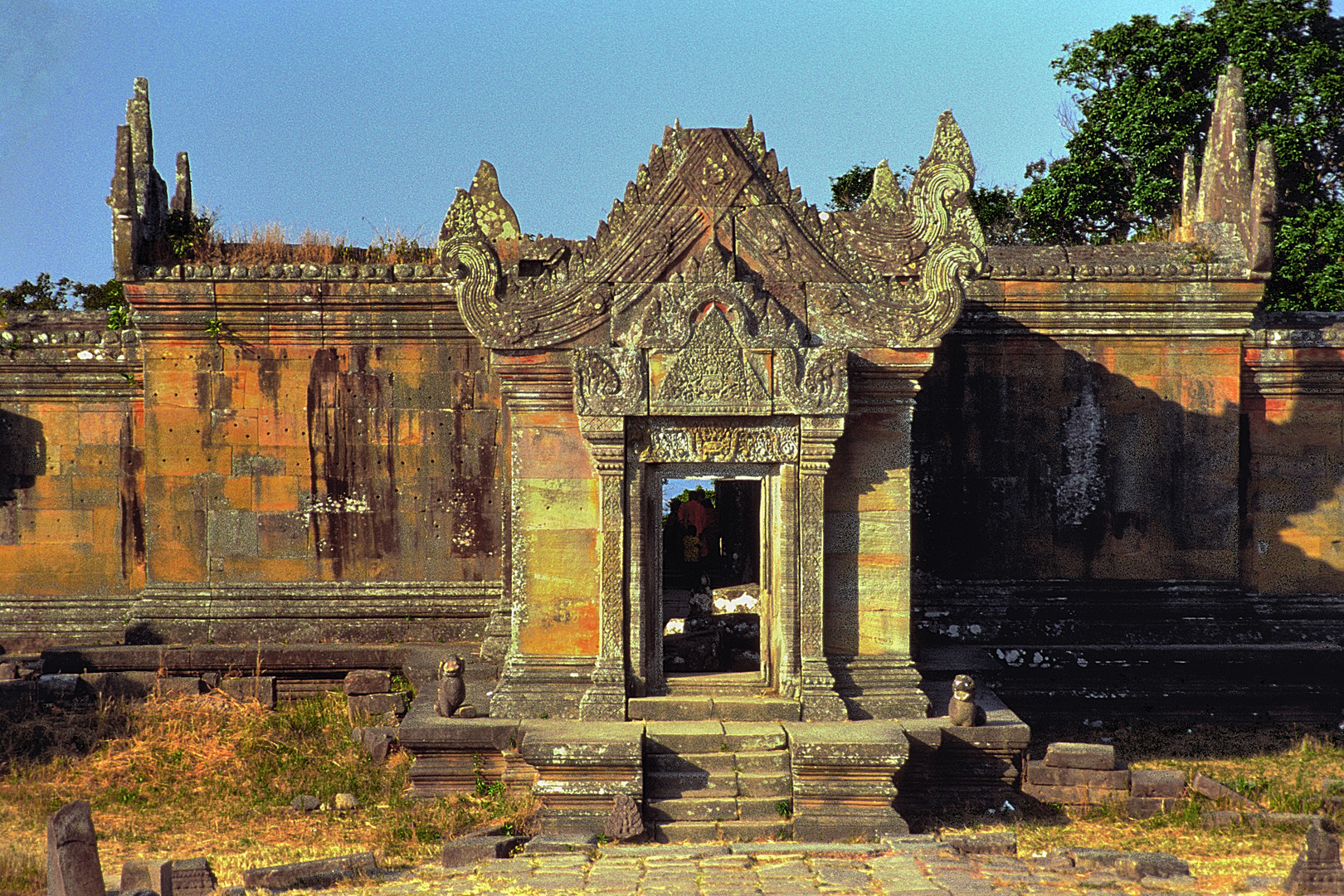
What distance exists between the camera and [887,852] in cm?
902

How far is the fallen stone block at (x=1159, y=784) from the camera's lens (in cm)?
1065

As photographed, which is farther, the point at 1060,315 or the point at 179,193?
the point at 179,193

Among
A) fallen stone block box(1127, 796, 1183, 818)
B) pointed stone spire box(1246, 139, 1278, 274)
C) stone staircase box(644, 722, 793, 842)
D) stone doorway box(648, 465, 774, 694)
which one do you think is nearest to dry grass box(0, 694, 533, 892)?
stone staircase box(644, 722, 793, 842)

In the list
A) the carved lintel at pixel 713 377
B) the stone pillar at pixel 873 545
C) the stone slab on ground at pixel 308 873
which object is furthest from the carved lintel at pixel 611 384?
the stone slab on ground at pixel 308 873

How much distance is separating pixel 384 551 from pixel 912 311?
20.7 feet

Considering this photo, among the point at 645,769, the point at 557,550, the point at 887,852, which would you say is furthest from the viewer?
the point at 557,550

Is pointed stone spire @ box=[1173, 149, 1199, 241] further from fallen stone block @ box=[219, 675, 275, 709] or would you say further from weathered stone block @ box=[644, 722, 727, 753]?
fallen stone block @ box=[219, 675, 275, 709]

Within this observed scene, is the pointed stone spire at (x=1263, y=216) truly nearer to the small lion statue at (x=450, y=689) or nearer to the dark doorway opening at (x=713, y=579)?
the dark doorway opening at (x=713, y=579)

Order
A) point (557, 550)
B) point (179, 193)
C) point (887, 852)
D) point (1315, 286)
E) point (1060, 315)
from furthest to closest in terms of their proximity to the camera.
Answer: point (1315, 286), point (179, 193), point (1060, 315), point (557, 550), point (887, 852)

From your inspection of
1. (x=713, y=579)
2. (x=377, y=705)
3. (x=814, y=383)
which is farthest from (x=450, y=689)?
(x=713, y=579)

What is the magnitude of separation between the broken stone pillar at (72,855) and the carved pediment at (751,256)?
467cm

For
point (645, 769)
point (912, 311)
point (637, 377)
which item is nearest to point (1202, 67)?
point (912, 311)

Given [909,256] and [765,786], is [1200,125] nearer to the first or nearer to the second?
[909,256]

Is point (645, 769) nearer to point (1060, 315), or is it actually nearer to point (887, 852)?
point (887, 852)
